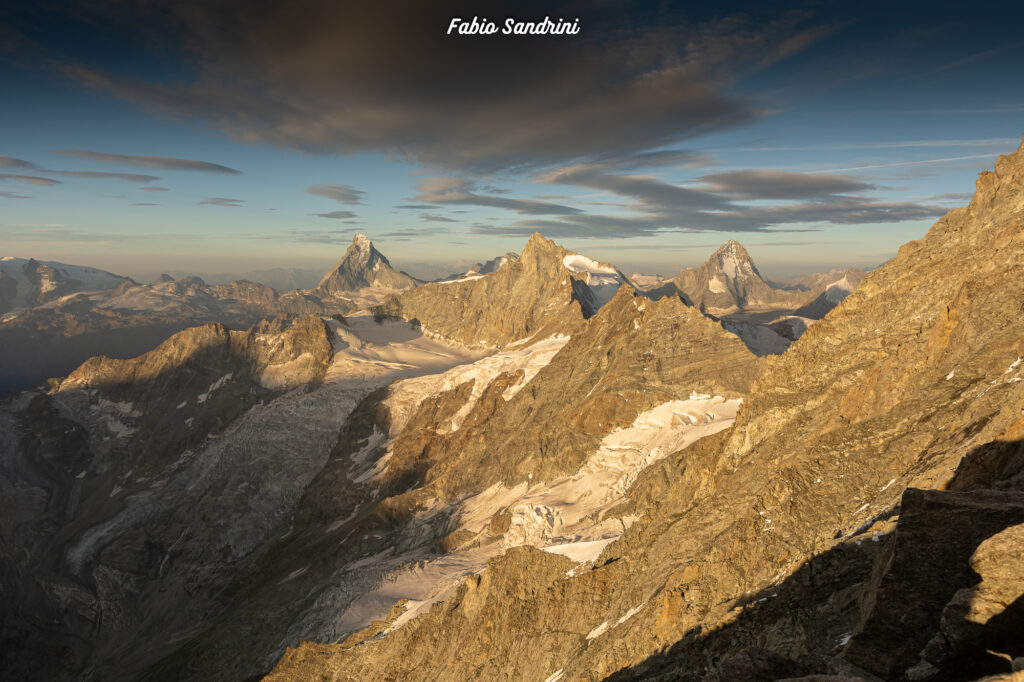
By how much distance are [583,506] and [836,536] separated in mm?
50841

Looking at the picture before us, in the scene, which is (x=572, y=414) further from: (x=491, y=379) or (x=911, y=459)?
(x=911, y=459)

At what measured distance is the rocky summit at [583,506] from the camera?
1537 cm

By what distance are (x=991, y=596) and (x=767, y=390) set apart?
31319 mm

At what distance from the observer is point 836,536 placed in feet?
65.4

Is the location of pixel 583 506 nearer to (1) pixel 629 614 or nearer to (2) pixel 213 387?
(1) pixel 629 614

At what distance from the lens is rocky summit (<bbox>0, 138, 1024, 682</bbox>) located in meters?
15.4

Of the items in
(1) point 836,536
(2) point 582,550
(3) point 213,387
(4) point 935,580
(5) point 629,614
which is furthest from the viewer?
(3) point 213,387

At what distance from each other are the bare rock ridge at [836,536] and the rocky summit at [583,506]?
11 cm

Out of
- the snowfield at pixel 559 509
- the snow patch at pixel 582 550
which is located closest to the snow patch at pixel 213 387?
the snowfield at pixel 559 509

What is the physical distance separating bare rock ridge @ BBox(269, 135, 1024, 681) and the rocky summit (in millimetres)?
107

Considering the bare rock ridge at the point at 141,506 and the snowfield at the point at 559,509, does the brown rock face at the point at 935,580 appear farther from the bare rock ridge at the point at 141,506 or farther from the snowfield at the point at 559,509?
the bare rock ridge at the point at 141,506

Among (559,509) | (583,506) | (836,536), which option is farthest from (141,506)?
(836,536)

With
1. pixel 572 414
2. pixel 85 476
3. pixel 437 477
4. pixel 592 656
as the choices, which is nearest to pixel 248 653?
pixel 437 477

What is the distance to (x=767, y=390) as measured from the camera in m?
39.0
